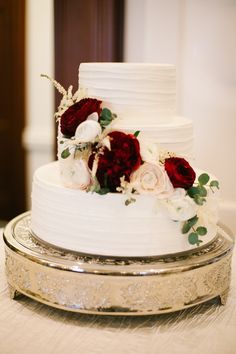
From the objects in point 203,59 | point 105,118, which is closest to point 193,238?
point 105,118

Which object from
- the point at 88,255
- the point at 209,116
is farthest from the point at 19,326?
the point at 209,116

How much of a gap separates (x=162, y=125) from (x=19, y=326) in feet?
2.32

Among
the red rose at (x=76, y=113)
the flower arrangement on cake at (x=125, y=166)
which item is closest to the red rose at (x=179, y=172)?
the flower arrangement on cake at (x=125, y=166)

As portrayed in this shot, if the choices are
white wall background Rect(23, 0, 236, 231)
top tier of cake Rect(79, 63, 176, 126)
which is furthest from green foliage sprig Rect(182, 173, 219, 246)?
white wall background Rect(23, 0, 236, 231)

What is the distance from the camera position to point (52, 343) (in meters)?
1.38

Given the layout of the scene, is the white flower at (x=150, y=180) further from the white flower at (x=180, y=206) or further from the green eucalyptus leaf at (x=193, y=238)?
the green eucalyptus leaf at (x=193, y=238)

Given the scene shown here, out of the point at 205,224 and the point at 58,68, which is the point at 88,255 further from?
the point at 58,68

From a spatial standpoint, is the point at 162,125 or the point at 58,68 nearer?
the point at 162,125

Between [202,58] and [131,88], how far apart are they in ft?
4.28

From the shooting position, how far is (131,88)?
1532mm

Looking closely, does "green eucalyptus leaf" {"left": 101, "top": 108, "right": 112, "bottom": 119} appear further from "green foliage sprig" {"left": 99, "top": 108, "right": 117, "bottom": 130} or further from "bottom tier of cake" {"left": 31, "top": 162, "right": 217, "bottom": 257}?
"bottom tier of cake" {"left": 31, "top": 162, "right": 217, "bottom": 257}

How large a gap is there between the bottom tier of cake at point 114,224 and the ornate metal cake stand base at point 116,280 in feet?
0.10

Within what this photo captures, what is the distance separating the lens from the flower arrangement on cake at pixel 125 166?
139cm

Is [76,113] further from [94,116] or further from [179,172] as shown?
[179,172]
